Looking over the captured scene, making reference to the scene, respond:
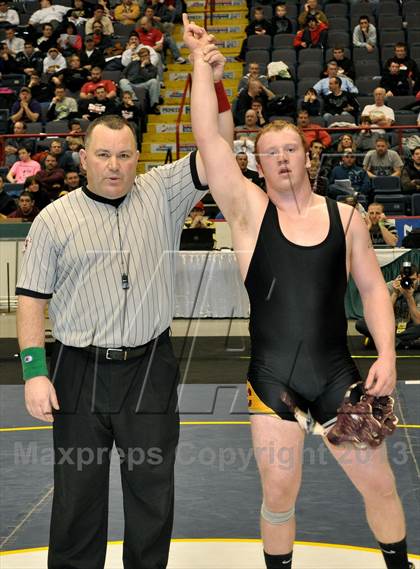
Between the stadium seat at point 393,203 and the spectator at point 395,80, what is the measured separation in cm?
300

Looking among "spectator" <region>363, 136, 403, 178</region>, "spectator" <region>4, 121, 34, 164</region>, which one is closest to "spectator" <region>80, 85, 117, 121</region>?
"spectator" <region>4, 121, 34, 164</region>

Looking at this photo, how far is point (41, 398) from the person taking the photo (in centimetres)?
395

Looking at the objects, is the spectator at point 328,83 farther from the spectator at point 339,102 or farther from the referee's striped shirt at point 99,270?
the referee's striped shirt at point 99,270

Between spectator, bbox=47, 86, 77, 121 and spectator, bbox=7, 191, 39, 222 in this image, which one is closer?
spectator, bbox=7, 191, 39, 222

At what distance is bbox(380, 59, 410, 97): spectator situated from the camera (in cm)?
1658

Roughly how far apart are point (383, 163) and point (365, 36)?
13.2ft

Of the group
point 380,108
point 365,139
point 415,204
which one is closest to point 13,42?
point 380,108

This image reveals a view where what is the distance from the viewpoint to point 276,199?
13.6 ft

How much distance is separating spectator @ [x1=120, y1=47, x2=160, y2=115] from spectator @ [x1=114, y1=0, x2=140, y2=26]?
1.83 m

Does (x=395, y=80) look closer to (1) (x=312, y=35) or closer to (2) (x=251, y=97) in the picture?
(1) (x=312, y=35)

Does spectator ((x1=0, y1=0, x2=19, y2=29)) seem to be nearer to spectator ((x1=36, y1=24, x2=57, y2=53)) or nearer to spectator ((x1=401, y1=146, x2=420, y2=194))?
spectator ((x1=36, y1=24, x2=57, y2=53))

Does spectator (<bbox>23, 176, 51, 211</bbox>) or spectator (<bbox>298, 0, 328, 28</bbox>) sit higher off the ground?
spectator (<bbox>298, 0, 328, 28</bbox>)

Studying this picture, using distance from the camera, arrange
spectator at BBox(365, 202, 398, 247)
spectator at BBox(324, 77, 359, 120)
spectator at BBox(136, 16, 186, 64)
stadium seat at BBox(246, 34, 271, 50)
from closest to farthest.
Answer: spectator at BBox(365, 202, 398, 247) < spectator at BBox(324, 77, 359, 120) < stadium seat at BBox(246, 34, 271, 50) < spectator at BBox(136, 16, 186, 64)

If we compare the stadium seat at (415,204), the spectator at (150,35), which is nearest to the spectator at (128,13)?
the spectator at (150,35)
